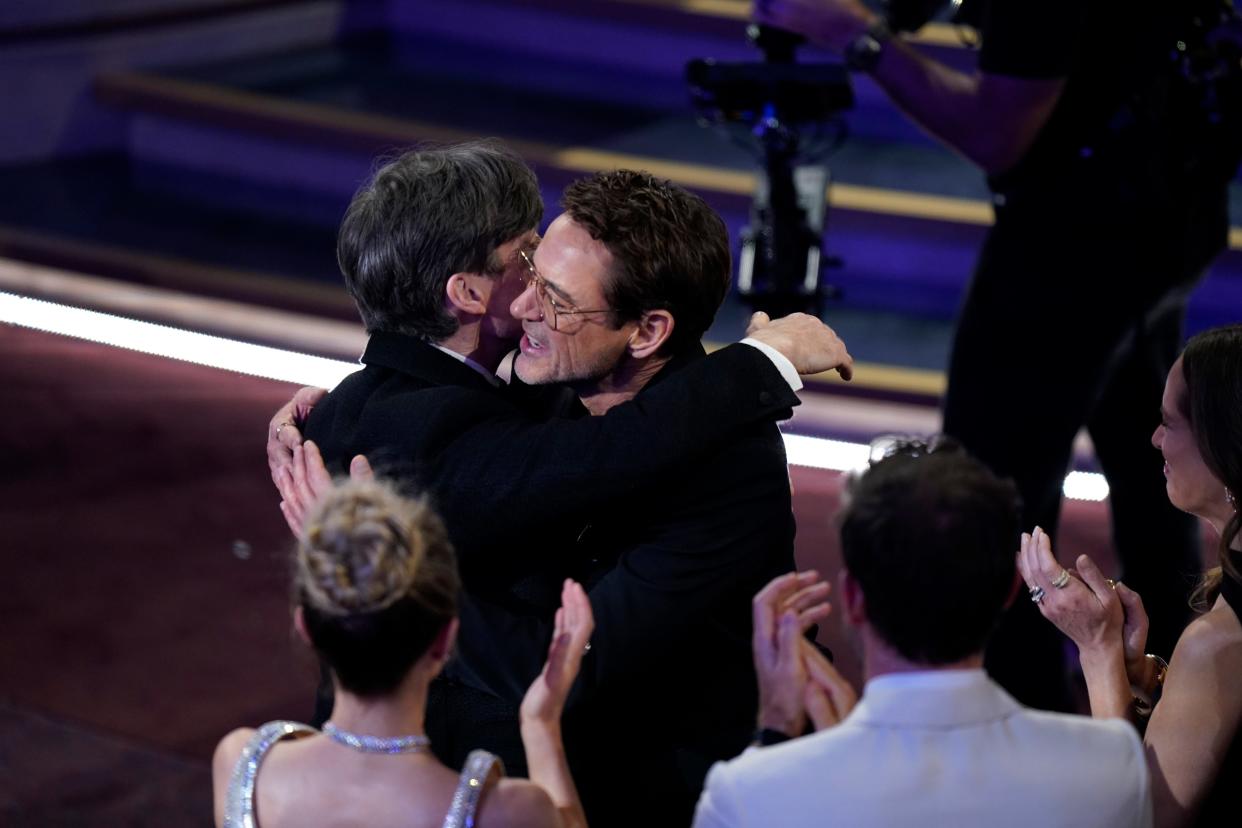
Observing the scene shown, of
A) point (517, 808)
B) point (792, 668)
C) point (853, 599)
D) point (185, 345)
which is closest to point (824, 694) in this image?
point (792, 668)

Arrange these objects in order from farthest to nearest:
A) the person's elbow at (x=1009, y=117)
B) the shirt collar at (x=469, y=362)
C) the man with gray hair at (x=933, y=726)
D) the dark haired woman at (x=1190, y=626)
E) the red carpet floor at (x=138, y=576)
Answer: the red carpet floor at (x=138, y=576) → the person's elbow at (x=1009, y=117) → the shirt collar at (x=469, y=362) → the dark haired woman at (x=1190, y=626) → the man with gray hair at (x=933, y=726)

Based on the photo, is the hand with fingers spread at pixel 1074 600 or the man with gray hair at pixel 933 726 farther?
the hand with fingers spread at pixel 1074 600

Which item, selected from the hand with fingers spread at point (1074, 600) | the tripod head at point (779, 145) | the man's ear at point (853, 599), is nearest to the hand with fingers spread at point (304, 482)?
the man's ear at point (853, 599)

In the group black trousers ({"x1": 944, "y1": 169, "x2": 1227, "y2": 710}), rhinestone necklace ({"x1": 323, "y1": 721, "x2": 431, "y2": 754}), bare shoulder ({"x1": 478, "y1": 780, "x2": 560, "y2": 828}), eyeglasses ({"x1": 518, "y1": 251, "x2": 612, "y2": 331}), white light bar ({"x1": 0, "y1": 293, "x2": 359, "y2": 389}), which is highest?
eyeglasses ({"x1": 518, "y1": 251, "x2": 612, "y2": 331})

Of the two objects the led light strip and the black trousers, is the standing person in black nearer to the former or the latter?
the black trousers

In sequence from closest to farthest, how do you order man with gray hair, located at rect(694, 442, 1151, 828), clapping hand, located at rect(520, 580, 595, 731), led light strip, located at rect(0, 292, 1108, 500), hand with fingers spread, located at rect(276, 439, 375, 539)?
man with gray hair, located at rect(694, 442, 1151, 828) < clapping hand, located at rect(520, 580, 595, 731) < hand with fingers spread, located at rect(276, 439, 375, 539) < led light strip, located at rect(0, 292, 1108, 500)

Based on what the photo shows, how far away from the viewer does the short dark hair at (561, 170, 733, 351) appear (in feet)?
5.58

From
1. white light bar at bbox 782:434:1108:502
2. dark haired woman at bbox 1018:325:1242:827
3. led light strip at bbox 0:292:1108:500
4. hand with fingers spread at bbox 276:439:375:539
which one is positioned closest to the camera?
dark haired woman at bbox 1018:325:1242:827

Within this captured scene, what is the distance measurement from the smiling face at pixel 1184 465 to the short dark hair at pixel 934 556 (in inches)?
20.6

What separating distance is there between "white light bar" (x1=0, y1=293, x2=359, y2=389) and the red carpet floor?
7cm

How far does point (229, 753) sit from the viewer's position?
150 centimetres

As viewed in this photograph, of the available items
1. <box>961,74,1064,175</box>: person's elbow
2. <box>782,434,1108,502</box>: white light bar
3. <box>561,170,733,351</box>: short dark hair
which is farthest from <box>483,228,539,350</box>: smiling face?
<box>782,434,1108,502</box>: white light bar

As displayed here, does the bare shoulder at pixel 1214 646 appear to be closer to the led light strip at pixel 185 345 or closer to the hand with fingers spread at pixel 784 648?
the hand with fingers spread at pixel 784 648

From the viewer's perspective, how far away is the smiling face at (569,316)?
1.72 m
